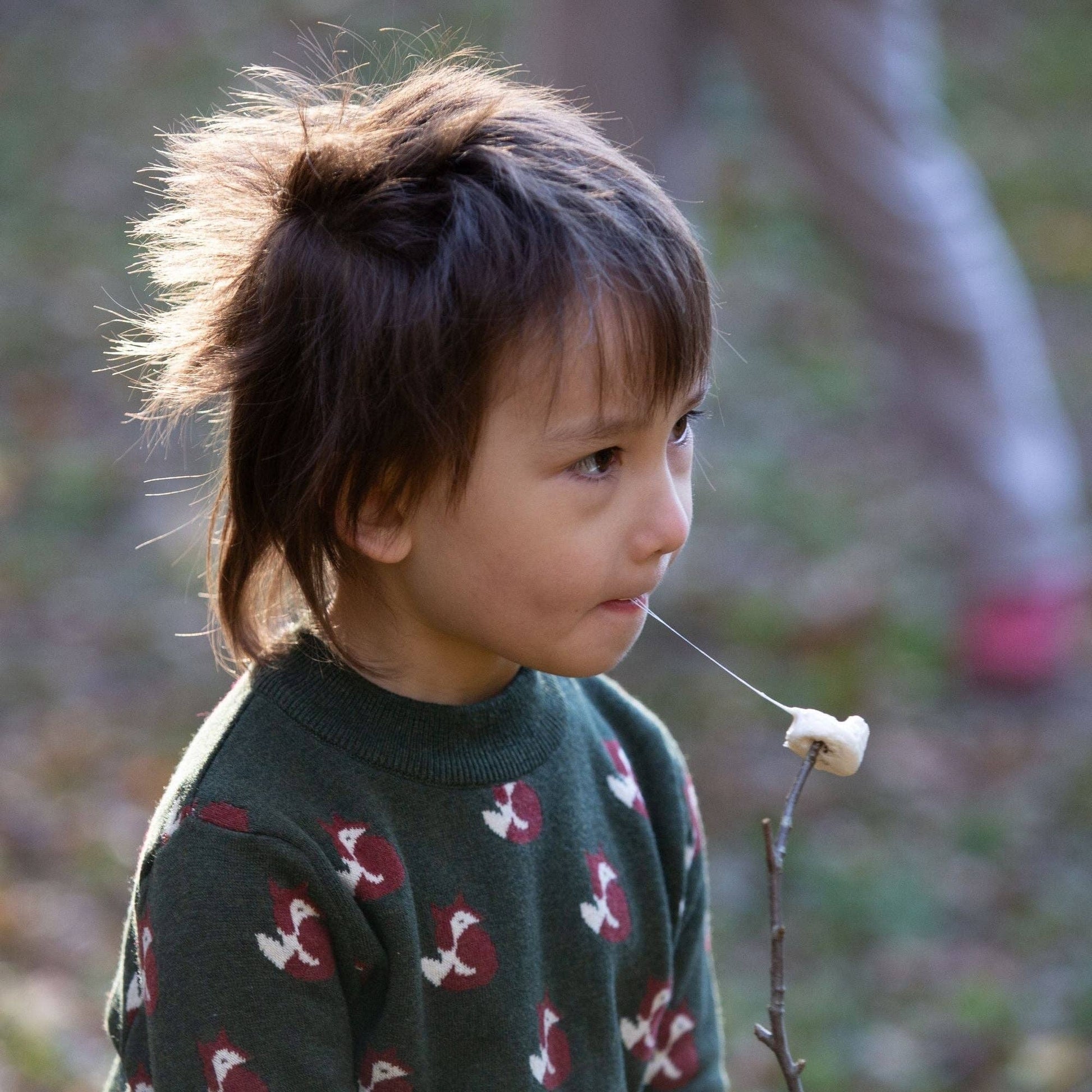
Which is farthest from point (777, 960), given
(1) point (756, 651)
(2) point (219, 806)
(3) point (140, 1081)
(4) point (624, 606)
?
(1) point (756, 651)

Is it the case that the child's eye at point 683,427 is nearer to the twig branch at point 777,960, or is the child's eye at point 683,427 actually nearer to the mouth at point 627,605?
the mouth at point 627,605

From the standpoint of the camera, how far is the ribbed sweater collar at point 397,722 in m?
1.34

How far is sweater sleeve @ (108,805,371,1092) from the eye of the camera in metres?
1.22

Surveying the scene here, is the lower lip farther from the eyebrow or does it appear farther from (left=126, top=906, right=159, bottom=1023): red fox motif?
(left=126, top=906, right=159, bottom=1023): red fox motif

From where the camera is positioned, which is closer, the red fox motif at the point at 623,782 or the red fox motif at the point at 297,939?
the red fox motif at the point at 297,939

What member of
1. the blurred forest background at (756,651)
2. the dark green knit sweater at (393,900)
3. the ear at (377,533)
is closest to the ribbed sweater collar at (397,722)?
the dark green knit sweater at (393,900)

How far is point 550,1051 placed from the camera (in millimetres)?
1415

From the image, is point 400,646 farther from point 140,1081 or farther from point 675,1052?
point 675,1052

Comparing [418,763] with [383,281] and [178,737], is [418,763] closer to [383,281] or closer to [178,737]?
[383,281]

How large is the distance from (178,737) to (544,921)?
2.03m

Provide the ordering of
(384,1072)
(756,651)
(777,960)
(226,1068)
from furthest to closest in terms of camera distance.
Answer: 1. (756,651)
2. (384,1072)
3. (226,1068)
4. (777,960)

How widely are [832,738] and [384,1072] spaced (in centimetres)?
50

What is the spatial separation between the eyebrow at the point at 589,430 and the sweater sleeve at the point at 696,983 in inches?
19.1

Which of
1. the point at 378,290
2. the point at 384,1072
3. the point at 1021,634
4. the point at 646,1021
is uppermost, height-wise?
the point at 378,290
